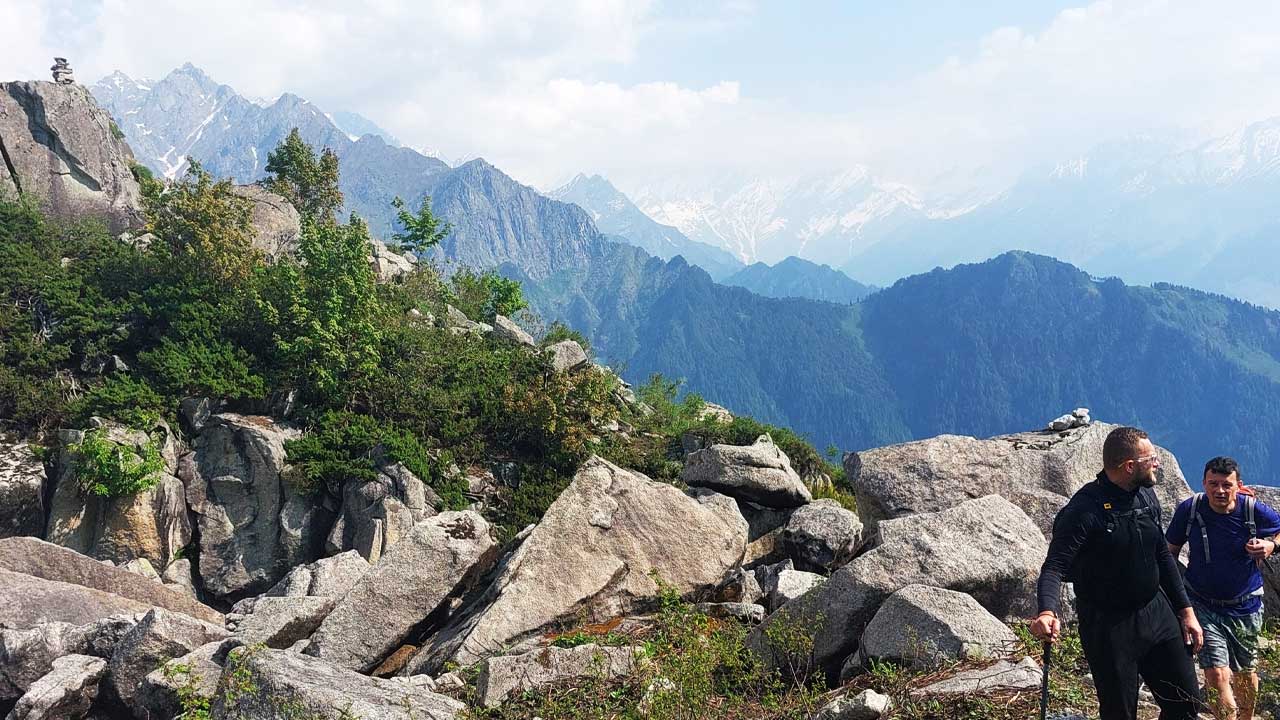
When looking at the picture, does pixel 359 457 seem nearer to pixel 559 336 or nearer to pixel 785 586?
pixel 785 586

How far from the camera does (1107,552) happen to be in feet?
19.5

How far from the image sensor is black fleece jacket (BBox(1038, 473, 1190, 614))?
19.4 ft

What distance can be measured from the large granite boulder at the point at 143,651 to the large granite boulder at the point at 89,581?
297 cm

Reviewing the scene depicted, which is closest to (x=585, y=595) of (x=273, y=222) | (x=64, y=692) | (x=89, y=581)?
(x=64, y=692)

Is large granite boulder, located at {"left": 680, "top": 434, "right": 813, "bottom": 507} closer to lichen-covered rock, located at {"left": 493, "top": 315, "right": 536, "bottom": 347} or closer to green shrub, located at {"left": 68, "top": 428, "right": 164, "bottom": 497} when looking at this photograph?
green shrub, located at {"left": 68, "top": 428, "right": 164, "bottom": 497}

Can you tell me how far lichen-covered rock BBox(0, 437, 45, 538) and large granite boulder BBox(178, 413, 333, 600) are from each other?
3.50m

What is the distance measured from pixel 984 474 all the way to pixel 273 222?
127 ft

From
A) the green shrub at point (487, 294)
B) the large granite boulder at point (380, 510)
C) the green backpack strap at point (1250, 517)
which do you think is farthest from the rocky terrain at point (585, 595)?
the green shrub at point (487, 294)

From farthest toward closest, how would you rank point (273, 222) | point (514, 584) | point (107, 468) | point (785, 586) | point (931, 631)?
point (273, 222)
point (107, 468)
point (785, 586)
point (514, 584)
point (931, 631)

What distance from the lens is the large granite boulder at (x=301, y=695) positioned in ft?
23.2

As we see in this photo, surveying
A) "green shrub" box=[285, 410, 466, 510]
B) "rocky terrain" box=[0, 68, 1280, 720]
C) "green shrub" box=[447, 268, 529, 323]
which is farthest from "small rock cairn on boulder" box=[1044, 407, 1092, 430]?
"green shrub" box=[447, 268, 529, 323]

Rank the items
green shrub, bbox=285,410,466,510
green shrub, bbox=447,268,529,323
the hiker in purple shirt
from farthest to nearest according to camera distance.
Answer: green shrub, bbox=447,268,529,323 < green shrub, bbox=285,410,466,510 < the hiker in purple shirt

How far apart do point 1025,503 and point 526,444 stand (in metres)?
15.4

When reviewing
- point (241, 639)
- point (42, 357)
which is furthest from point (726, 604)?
point (42, 357)
